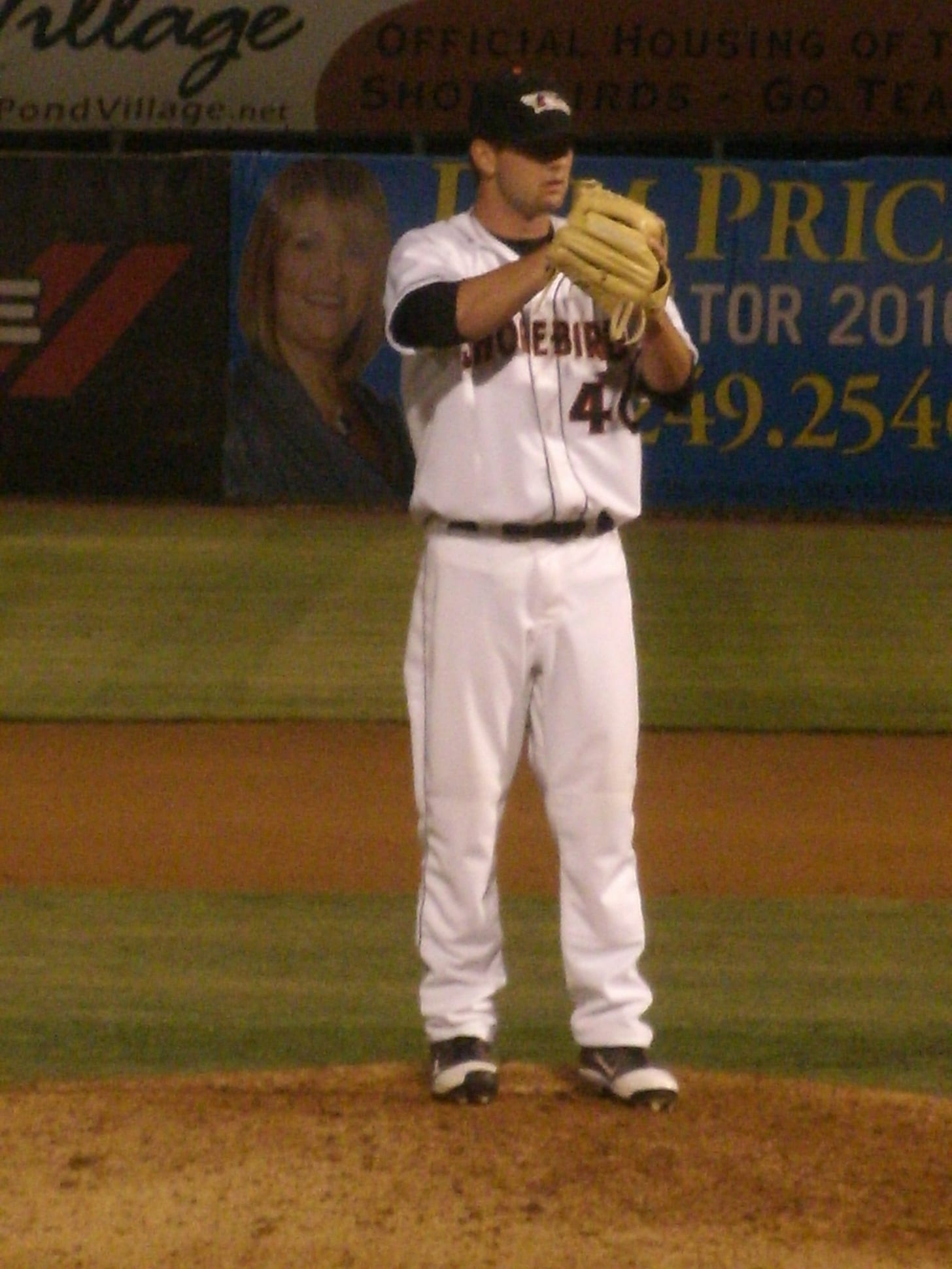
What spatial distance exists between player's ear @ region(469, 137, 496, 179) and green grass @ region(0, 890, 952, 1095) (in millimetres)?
1666

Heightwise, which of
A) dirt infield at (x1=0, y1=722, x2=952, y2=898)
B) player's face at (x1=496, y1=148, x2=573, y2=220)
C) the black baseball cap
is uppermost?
the black baseball cap

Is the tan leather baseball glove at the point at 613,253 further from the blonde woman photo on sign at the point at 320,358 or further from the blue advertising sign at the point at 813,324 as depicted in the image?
the blonde woman photo on sign at the point at 320,358

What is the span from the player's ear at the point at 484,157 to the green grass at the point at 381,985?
5.47 feet

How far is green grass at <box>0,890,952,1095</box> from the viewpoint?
15.0ft

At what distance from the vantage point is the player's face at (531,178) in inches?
152

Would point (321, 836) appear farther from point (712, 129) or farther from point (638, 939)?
point (712, 129)

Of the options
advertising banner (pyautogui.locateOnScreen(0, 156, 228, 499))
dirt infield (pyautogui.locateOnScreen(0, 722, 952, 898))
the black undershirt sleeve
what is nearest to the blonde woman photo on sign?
advertising banner (pyautogui.locateOnScreen(0, 156, 228, 499))

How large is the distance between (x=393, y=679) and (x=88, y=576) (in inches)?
128

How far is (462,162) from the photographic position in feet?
50.4

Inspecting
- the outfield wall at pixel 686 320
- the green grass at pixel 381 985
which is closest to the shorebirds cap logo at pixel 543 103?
the green grass at pixel 381 985

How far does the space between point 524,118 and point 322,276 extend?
39.3 feet

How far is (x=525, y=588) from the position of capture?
3828 millimetres

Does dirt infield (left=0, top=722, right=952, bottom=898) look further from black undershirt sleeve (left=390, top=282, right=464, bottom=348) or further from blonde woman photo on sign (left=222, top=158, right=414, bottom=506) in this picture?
blonde woman photo on sign (left=222, top=158, right=414, bottom=506)

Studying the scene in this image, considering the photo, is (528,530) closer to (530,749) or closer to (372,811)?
(530,749)
